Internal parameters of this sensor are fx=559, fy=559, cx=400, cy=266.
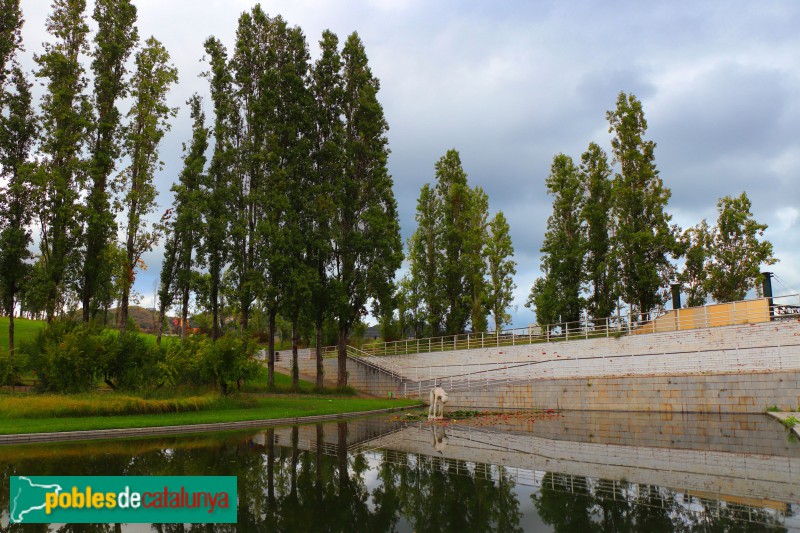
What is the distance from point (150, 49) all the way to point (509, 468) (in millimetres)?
29688

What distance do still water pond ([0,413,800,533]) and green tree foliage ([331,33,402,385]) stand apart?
14.6 metres

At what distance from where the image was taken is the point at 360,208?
3388cm

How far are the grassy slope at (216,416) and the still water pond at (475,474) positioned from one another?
2695 mm

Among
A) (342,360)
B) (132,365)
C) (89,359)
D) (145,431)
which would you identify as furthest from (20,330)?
(145,431)

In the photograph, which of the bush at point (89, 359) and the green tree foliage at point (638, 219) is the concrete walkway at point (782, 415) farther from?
the bush at point (89, 359)

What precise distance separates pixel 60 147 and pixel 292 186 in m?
11.9

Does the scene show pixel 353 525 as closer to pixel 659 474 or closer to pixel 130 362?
pixel 659 474

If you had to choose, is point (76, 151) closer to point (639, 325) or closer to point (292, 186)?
point (292, 186)

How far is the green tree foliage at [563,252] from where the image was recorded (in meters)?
38.2

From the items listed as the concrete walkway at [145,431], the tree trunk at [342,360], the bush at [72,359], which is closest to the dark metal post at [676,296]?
the tree trunk at [342,360]

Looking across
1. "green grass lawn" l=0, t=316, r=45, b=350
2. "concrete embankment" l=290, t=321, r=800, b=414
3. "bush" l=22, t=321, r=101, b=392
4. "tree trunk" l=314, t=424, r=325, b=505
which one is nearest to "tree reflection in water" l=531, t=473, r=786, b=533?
"tree trunk" l=314, t=424, r=325, b=505

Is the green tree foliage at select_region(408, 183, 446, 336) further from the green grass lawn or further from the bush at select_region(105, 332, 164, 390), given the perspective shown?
the green grass lawn

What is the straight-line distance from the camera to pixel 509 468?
11.5 meters

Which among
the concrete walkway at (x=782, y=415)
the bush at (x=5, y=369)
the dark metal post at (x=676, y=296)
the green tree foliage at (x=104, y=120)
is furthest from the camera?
the dark metal post at (x=676, y=296)
